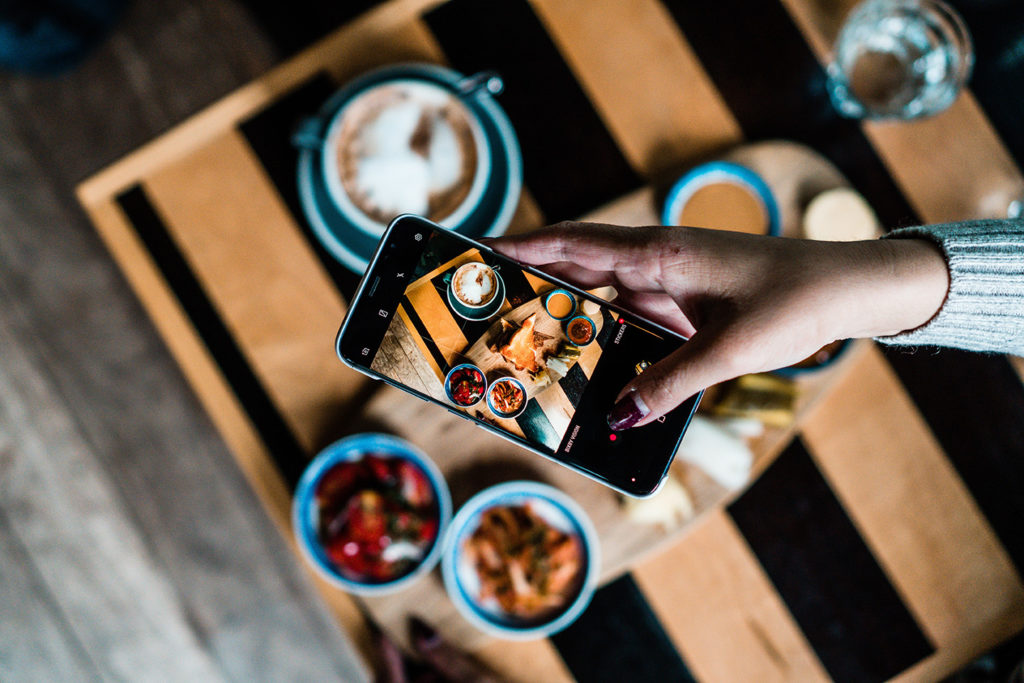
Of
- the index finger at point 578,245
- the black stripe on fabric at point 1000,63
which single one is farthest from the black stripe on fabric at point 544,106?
the black stripe on fabric at point 1000,63

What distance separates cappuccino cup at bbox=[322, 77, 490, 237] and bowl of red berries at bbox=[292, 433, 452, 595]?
0.40 meters

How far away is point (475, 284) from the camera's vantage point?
0.82m

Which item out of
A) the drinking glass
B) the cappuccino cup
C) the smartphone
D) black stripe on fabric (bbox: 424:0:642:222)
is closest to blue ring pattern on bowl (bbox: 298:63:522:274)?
the cappuccino cup

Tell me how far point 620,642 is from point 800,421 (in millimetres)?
561

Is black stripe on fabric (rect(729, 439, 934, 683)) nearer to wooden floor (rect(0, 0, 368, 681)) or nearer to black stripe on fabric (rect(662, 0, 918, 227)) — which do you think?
black stripe on fabric (rect(662, 0, 918, 227))

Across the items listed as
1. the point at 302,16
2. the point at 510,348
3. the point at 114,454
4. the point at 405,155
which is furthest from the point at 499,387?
the point at 114,454

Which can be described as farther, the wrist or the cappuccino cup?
the cappuccino cup

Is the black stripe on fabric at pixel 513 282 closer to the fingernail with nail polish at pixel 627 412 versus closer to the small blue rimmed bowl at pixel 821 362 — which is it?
the fingernail with nail polish at pixel 627 412

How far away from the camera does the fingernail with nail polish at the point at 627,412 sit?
781mm

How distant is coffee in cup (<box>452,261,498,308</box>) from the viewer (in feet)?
2.68

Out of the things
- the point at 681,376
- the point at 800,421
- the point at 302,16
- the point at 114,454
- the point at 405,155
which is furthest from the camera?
the point at 114,454

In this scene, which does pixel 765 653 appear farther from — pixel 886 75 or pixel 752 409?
pixel 886 75

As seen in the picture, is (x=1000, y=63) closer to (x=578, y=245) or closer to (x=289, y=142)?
(x=578, y=245)

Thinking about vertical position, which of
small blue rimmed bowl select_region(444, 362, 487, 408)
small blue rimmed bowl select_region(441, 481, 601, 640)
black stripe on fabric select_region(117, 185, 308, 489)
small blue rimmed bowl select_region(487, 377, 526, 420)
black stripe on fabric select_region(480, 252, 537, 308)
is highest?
black stripe on fabric select_region(117, 185, 308, 489)
